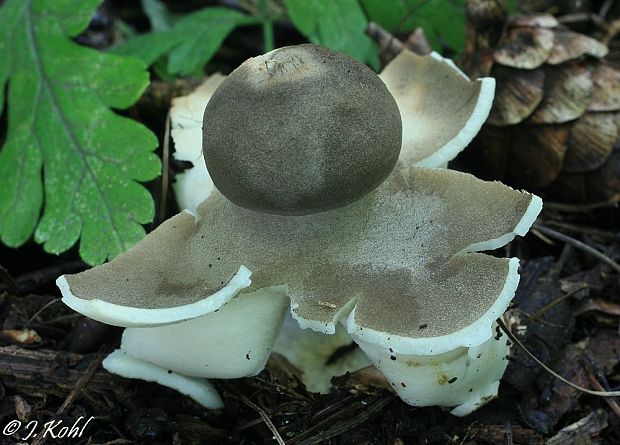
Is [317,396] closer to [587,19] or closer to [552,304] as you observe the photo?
[552,304]

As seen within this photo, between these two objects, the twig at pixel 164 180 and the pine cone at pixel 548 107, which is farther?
the pine cone at pixel 548 107

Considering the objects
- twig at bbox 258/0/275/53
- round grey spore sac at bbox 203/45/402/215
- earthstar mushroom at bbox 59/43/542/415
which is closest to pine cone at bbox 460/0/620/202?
earthstar mushroom at bbox 59/43/542/415

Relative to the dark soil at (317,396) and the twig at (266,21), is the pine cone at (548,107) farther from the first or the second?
the twig at (266,21)

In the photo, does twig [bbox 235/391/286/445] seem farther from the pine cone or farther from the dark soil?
the pine cone

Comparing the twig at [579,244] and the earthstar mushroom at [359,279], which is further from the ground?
the earthstar mushroom at [359,279]

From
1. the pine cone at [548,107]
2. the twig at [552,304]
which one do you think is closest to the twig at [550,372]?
the twig at [552,304]
